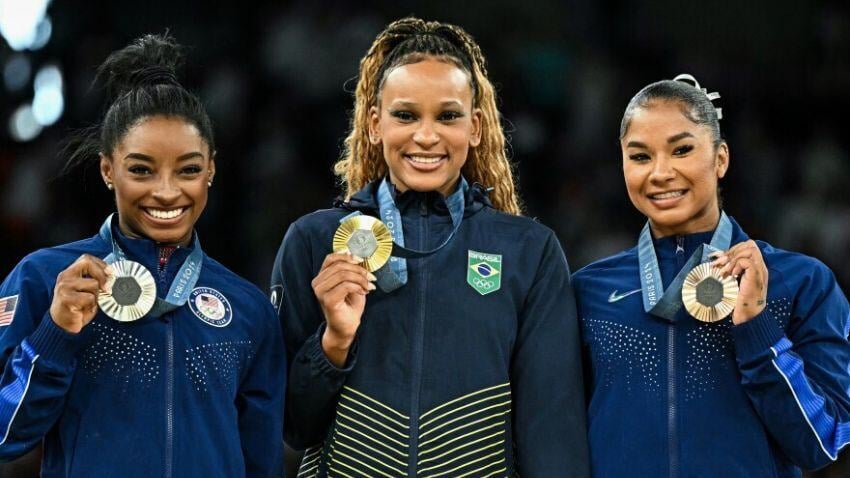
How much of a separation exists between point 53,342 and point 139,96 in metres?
0.86

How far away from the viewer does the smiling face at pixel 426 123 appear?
4027 mm

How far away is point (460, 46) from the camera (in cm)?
428

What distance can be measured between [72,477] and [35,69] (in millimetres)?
4906

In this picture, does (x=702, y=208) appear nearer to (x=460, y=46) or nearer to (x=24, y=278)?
(x=460, y=46)

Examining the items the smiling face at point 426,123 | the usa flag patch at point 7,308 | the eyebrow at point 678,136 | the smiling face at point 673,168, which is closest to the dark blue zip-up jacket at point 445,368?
the smiling face at point 426,123

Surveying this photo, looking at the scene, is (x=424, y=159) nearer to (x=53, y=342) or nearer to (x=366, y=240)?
(x=366, y=240)

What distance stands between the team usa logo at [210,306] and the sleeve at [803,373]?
1500 mm

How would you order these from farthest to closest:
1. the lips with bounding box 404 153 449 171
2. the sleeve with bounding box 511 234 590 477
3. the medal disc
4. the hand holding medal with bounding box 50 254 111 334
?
the lips with bounding box 404 153 449 171 < the sleeve with bounding box 511 234 590 477 < the medal disc < the hand holding medal with bounding box 50 254 111 334

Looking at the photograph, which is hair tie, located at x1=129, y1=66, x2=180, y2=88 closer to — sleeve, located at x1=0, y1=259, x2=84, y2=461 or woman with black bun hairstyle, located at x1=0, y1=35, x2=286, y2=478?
woman with black bun hairstyle, located at x1=0, y1=35, x2=286, y2=478

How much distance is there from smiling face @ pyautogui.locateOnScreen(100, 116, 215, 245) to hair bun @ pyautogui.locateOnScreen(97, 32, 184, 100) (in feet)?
0.68

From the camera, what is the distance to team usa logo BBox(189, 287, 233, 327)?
12.7 ft

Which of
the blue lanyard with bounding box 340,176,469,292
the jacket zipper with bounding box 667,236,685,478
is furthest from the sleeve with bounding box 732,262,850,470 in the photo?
the blue lanyard with bounding box 340,176,469,292

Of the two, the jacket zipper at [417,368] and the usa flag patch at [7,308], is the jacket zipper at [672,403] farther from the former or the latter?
the usa flag patch at [7,308]

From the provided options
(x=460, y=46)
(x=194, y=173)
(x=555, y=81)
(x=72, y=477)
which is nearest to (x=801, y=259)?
(x=460, y=46)
